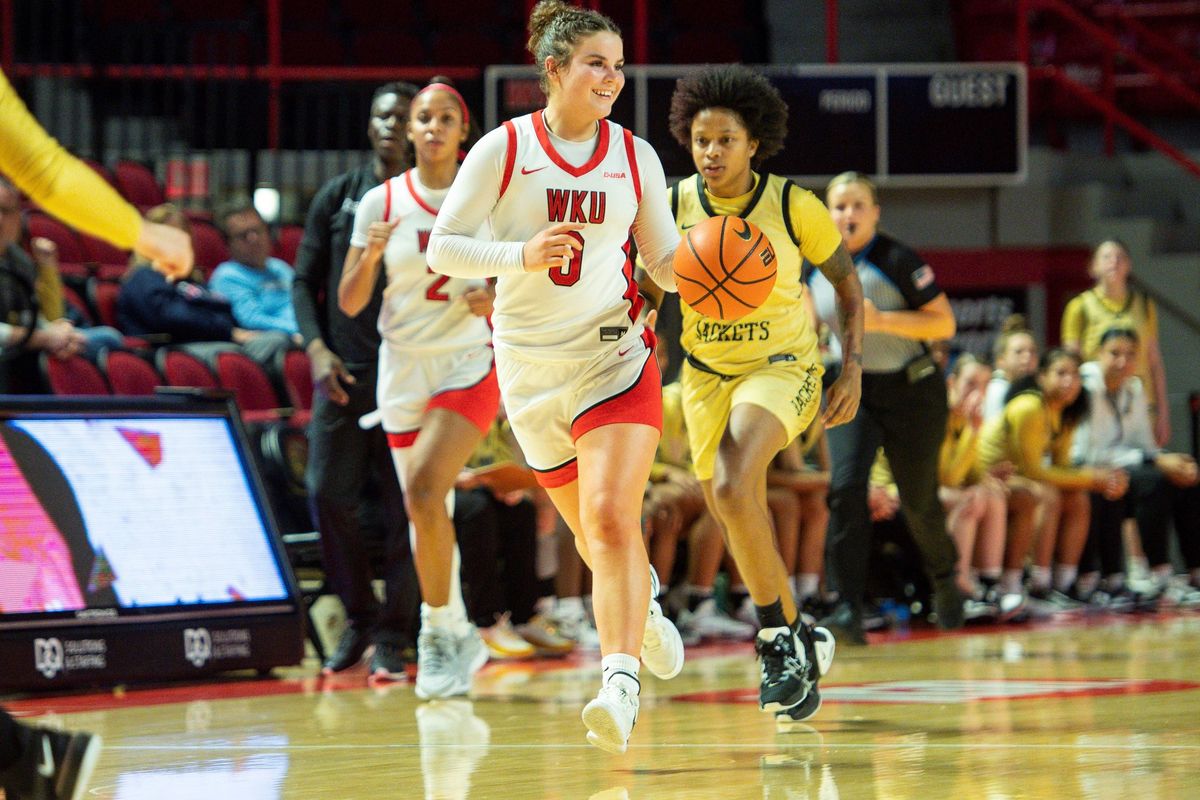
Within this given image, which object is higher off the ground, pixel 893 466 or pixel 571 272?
pixel 571 272

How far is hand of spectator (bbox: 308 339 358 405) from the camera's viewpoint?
662 cm

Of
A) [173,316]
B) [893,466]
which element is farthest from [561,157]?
[173,316]

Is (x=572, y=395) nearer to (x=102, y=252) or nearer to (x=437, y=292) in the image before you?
(x=437, y=292)

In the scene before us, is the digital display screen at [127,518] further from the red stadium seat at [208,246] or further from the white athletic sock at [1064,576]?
the white athletic sock at [1064,576]

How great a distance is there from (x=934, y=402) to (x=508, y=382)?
2.99 m

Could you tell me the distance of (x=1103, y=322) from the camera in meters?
11.0

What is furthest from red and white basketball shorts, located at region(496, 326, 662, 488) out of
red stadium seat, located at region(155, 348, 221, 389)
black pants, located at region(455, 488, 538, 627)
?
red stadium seat, located at region(155, 348, 221, 389)

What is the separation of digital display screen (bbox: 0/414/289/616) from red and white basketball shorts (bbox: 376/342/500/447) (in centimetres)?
96

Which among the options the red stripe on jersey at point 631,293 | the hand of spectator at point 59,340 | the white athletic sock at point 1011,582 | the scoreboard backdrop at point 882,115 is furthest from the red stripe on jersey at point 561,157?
the scoreboard backdrop at point 882,115

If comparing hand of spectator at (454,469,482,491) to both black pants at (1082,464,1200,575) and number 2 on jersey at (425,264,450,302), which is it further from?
black pants at (1082,464,1200,575)

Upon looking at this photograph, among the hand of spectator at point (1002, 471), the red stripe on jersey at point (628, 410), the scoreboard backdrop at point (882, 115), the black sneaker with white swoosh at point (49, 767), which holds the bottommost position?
the hand of spectator at point (1002, 471)

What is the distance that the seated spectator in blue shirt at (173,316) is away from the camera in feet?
28.7

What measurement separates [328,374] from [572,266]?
2363 millimetres

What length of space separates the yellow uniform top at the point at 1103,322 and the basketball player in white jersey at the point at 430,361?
6017mm
